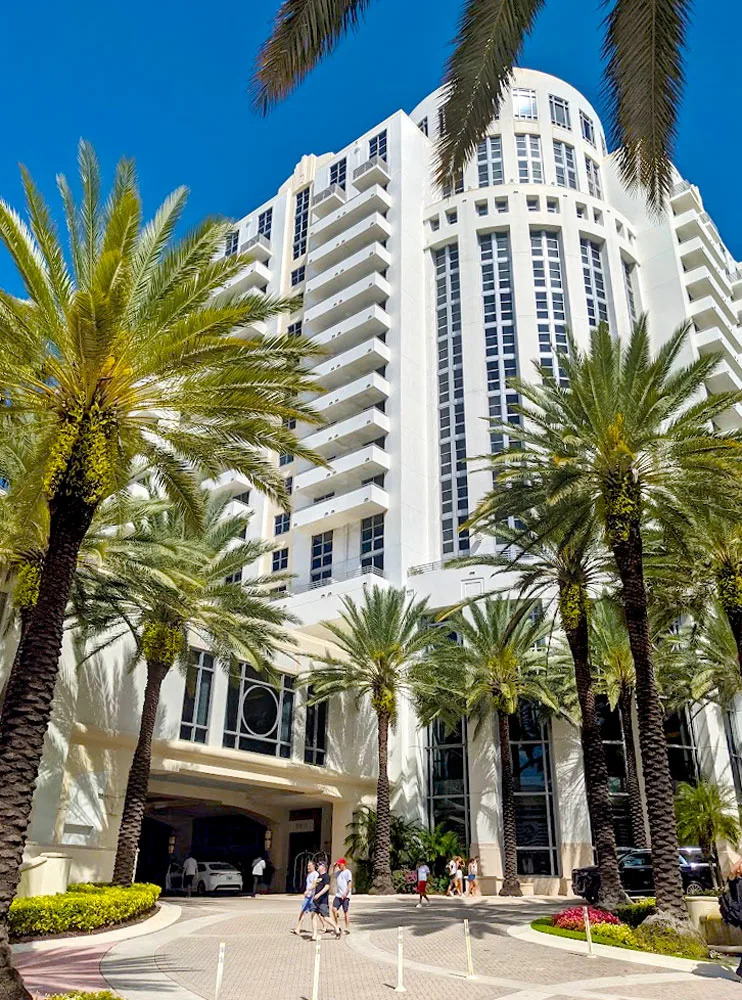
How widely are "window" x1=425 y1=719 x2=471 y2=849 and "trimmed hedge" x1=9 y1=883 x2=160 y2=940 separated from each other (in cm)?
2090

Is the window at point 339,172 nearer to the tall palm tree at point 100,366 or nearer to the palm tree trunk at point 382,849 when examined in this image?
the palm tree trunk at point 382,849

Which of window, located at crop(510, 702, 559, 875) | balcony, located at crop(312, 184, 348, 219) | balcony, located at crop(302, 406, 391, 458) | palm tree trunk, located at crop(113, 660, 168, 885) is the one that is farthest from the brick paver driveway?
balcony, located at crop(312, 184, 348, 219)

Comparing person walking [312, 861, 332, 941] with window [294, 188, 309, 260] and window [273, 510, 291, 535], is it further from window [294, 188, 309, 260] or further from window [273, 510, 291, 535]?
window [294, 188, 309, 260]

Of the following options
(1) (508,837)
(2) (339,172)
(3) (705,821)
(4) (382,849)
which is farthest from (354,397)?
(3) (705,821)

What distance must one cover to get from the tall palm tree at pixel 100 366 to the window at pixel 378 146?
47002 mm

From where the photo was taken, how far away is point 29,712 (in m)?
10.4

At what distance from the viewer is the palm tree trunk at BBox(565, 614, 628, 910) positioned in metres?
18.6

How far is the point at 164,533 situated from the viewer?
2306 cm

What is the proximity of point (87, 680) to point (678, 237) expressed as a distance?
162 feet

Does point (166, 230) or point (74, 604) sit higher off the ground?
point (166, 230)

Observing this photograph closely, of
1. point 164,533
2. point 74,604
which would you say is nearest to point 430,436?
point 164,533

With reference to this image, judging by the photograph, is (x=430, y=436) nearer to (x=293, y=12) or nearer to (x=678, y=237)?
(x=678, y=237)

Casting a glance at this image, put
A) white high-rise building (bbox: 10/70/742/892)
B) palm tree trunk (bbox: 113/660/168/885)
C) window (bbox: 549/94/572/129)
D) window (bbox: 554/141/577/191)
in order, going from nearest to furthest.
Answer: palm tree trunk (bbox: 113/660/168/885) → white high-rise building (bbox: 10/70/742/892) → window (bbox: 554/141/577/191) → window (bbox: 549/94/572/129)

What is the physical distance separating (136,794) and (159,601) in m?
5.18
